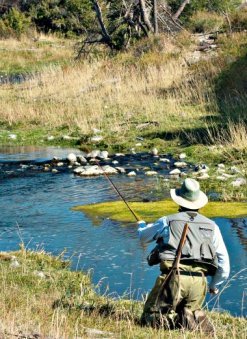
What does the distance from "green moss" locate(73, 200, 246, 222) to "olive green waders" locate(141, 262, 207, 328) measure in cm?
495

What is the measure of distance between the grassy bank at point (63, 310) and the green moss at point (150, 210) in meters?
2.93

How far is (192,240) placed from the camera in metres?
6.13

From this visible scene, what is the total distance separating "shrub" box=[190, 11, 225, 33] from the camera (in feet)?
97.1

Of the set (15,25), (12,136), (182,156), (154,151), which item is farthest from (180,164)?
(15,25)

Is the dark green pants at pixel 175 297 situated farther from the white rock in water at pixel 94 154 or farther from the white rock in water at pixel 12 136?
the white rock in water at pixel 12 136

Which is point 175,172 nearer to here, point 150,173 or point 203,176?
point 150,173

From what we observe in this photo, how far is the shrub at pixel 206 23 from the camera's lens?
97.1 ft

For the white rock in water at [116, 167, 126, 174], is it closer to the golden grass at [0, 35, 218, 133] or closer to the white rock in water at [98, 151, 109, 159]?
the white rock in water at [98, 151, 109, 159]

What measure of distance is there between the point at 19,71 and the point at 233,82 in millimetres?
17079

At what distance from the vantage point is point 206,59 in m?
24.2

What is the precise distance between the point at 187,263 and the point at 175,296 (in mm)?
261

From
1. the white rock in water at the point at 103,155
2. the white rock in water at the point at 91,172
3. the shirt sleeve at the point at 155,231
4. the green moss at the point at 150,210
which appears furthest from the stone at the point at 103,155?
the shirt sleeve at the point at 155,231

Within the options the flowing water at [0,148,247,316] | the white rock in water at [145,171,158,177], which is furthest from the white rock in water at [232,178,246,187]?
the white rock in water at [145,171,158,177]

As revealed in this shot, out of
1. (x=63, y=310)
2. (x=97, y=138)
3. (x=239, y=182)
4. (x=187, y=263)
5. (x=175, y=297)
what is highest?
(x=187, y=263)
